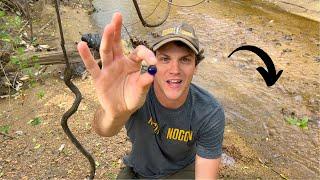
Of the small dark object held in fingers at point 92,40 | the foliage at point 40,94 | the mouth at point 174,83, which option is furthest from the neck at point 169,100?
the small dark object held in fingers at point 92,40

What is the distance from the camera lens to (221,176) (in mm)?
4328

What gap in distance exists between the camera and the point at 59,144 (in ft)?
15.2

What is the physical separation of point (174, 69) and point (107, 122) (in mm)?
535

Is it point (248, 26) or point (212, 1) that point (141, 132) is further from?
point (212, 1)

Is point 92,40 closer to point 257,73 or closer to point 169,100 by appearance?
point 257,73

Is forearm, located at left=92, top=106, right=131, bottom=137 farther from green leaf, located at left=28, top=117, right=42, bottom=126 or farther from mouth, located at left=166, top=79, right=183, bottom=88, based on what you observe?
green leaf, located at left=28, top=117, right=42, bottom=126

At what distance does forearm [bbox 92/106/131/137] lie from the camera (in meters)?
2.35

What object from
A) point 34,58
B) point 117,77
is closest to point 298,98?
point 34,58

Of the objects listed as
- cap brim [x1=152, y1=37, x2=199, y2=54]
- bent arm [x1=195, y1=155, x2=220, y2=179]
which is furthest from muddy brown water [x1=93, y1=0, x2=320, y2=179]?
cap brim [x1=152, y1=37, x2=199, y2=54]

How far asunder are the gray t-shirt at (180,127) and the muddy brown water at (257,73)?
221cm

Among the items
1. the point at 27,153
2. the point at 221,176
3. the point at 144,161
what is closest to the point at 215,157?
the point at 144,161

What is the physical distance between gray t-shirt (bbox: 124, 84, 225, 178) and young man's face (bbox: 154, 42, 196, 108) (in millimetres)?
178

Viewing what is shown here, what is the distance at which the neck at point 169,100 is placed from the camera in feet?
8.99

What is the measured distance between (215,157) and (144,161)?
1.71 feet
